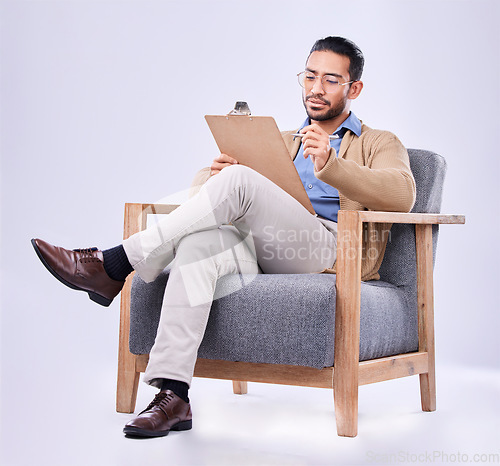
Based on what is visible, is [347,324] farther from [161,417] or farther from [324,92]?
[324,92]

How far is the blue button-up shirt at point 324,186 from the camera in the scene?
2.54 meters

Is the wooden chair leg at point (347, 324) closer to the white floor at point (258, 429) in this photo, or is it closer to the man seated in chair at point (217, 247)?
the white floor at point (258, 429)

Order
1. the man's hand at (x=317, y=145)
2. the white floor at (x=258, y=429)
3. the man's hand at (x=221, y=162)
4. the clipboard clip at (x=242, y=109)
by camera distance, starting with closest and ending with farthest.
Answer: the white floor at (x=258, y=429) → the man's hand at (x=317, y=145) → the clipboard clip at (x=242, y=109) → the man's hand at (x=221, y=162)

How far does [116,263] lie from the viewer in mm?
2131

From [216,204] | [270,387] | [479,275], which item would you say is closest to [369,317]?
[216,204]

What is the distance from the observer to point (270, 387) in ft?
9.71

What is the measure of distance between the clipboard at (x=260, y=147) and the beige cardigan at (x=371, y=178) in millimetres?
129

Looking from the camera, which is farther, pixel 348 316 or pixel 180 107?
pixel 180 107

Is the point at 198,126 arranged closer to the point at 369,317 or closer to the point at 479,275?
the point at 479,275

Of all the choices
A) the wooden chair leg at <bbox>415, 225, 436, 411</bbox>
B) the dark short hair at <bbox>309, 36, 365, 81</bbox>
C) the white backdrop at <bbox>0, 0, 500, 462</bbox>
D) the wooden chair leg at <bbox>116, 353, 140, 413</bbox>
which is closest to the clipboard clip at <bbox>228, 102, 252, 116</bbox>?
the dark short hair at <bbox>309, 36, 365, 81</bbox>

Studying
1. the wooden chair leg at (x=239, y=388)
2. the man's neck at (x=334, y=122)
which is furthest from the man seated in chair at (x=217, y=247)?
the wooden chair leg at (x=239, y=388)

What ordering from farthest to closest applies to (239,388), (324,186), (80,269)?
(239,388) < (324,186) < (80,269)

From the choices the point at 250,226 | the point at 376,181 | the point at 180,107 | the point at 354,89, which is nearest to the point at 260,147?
the point at 250,226

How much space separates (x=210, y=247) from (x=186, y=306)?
7.0 inches
